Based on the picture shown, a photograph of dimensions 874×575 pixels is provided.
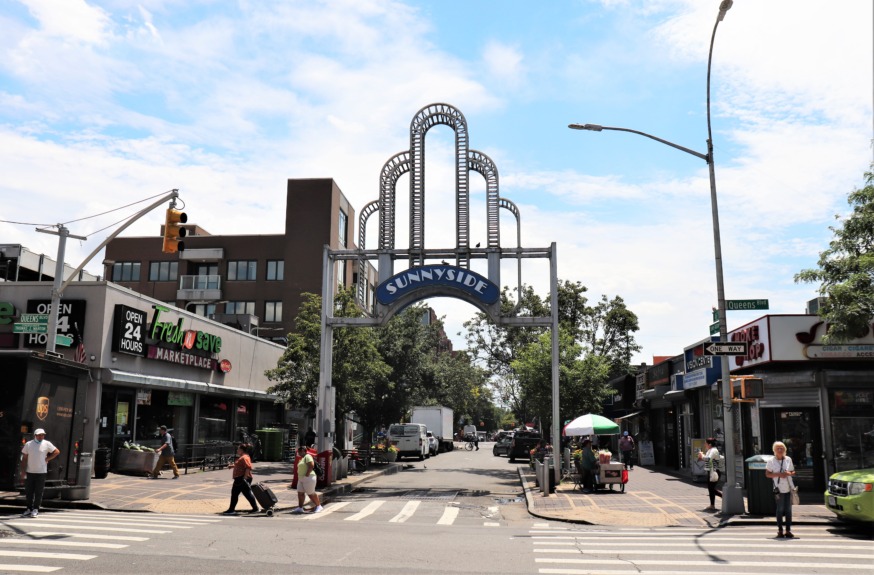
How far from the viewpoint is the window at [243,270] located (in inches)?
2153

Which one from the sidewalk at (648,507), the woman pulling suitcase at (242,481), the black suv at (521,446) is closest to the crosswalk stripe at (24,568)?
the woman pulling suitcase at (242,481)

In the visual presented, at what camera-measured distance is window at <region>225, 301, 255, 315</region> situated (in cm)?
5409

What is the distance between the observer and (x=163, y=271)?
2210 inches

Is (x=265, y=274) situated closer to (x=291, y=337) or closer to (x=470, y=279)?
(x=291, y=337)

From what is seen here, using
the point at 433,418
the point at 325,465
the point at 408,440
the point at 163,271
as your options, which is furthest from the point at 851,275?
the point at 163,271

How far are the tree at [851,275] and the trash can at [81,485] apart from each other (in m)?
17.1

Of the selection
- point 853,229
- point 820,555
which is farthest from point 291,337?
point 820,555

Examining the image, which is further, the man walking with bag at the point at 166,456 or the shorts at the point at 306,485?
the man walking with bag at the point at 166,456

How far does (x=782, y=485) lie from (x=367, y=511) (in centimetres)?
910

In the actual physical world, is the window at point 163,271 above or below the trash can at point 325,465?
above

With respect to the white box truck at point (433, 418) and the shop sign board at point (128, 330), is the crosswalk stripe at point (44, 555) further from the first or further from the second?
the white box truck at point (433, 418)

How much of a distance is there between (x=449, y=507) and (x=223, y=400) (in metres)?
17.4

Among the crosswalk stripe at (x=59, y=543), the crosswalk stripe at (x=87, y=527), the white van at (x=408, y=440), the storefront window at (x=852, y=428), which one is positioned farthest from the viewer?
the white van at (x=408, y=440)

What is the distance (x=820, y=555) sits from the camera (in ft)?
36.3
